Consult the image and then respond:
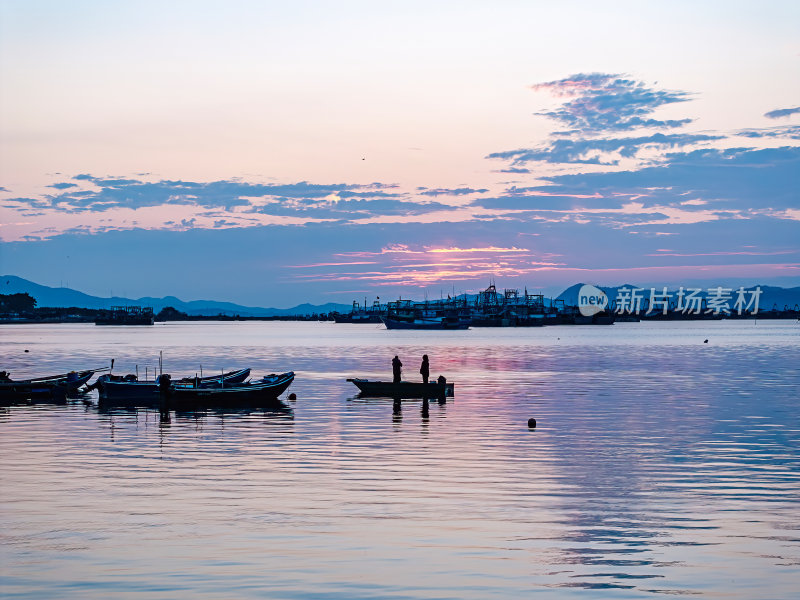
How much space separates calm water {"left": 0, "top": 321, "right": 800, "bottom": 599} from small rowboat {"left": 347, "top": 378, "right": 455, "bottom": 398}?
6538 millimetres

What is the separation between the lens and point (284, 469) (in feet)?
101

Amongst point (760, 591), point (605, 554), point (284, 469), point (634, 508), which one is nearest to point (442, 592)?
point (605, 554)

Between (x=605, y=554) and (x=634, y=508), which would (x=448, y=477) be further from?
(x=605, y=554)

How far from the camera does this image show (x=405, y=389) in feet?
193

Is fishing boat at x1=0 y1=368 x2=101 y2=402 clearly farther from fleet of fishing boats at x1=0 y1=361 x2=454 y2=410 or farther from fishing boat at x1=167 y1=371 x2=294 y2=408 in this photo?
fishing boat at x1=167 y1=371 x2=294 y2=408

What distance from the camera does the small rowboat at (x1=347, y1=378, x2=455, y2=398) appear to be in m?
57.7

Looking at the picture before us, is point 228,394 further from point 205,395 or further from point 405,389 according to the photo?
point 405,389

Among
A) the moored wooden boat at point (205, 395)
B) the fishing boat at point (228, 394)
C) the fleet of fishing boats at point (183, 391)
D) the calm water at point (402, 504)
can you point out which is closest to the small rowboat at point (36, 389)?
the fleet of fishing boats at point (183, 391)

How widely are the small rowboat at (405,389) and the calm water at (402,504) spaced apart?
6538 mm

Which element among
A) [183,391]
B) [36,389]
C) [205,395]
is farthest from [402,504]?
[36,389]

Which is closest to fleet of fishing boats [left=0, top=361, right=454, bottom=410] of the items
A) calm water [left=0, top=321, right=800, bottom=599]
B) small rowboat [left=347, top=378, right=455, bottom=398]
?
small rowboat [left=347, top=378, right=455, bottom=398]

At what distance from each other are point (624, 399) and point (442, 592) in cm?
4374

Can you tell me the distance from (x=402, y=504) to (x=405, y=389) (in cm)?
3411

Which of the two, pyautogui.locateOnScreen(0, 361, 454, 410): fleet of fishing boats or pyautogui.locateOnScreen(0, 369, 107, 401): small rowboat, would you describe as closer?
pyautogui.locateOnScreen(0, 361, 454, 410): fleet of fishing boats
